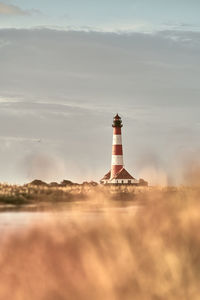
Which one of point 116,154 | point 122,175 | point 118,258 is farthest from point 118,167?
point 118,258

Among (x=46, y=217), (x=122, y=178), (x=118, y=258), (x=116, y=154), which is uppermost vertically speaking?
(x=116, y=154)

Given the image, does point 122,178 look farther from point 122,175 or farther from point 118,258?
point 118,258

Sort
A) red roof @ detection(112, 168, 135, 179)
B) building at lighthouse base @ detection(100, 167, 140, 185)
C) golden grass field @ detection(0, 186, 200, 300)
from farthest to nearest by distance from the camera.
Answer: red roof @ detection(112, 168, 135, 179) < building at lighthouse base @ detection(100, 167, 140, 185) < golden grass field @ detection(0, 186, 200, 300)

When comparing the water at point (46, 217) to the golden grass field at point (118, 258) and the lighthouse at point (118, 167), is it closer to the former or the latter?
the golden grass field at point (118, 258)

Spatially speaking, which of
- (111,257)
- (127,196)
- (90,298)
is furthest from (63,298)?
(127,196)

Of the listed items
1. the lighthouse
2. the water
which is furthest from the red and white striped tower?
the water

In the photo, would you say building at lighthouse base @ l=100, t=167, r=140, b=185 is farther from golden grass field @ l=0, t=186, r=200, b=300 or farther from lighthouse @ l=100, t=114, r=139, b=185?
golden grass field @ l=0, t=186, r=200, b=300

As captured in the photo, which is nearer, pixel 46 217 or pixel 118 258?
pixel 118 258

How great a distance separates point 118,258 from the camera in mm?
9930

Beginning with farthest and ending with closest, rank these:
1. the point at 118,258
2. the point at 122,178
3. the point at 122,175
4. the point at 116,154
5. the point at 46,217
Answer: the point at 122,175 → the point at 122,178 → the point at 116,154 → the point at 46,217 → the point at 118,258

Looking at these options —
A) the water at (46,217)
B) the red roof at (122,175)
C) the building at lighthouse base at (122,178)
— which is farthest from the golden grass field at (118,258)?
the red roof at (122,175)

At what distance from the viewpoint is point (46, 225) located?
1318 cm

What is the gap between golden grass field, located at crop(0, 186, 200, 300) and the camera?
906 cm

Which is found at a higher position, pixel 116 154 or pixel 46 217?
pixel 116 154
